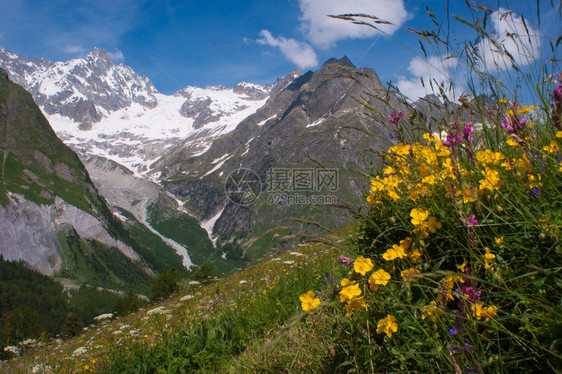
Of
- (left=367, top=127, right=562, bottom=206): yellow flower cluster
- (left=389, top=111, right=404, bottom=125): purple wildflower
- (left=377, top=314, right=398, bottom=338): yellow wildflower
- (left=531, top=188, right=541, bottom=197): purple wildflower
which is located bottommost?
(left=377, top=314, right=398, bottom=338): yellow wildflower

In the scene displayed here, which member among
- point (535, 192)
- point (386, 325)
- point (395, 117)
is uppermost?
point (395, 117)

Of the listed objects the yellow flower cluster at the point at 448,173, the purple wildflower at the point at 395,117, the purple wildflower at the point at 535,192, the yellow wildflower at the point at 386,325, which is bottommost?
the yellow wildflower at the point at 386,325

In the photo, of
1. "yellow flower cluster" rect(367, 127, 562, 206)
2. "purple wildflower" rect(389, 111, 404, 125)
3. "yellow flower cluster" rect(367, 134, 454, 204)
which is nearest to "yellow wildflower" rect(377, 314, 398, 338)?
"yellow flower cluster" rect(367, 127, 562, 206)

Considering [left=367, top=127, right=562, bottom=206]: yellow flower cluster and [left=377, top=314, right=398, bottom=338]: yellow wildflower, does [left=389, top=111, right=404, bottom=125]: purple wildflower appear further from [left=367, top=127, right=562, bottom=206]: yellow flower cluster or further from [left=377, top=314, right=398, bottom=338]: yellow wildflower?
[left=377, top=314, right=398, bottom=338]: yellow wildflower

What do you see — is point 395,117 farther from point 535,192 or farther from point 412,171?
point 535,192

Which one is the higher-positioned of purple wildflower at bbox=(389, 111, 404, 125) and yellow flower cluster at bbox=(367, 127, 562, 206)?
purple wildflower at bbox=(389, 111, 404, 125)

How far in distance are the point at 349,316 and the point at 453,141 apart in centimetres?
160

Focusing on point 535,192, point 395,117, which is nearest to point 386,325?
point 535,192

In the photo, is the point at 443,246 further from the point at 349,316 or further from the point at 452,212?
the point at 349,316

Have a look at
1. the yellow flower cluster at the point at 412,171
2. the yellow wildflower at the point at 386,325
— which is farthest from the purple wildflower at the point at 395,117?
the yellow wildflower at the point at 386,325

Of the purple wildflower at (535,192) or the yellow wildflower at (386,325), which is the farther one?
the purple wildflower at (535,192)

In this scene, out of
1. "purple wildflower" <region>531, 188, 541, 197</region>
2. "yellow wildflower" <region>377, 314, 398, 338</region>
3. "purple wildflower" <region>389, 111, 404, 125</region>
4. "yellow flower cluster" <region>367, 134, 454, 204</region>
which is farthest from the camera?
"purple wildflower" <region>389, 111, 404, 125</region>

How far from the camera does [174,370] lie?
4.76 meters

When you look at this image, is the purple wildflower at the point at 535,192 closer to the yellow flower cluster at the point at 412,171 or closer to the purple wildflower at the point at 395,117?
the yellow flower cluster at the point at 412,171
